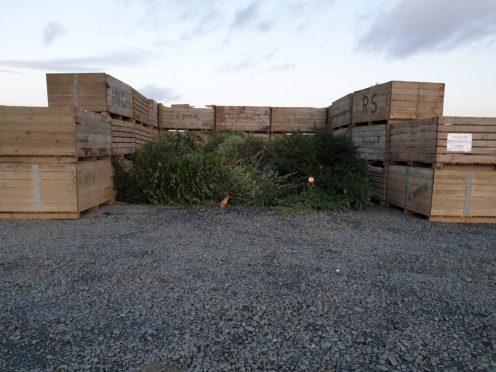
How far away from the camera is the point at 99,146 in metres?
6.94

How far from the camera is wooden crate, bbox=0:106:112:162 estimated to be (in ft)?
18.9

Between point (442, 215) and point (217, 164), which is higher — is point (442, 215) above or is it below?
below

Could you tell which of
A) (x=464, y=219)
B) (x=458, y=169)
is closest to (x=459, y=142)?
(x=458, y=169)

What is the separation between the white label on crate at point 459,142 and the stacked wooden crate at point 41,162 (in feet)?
21.3

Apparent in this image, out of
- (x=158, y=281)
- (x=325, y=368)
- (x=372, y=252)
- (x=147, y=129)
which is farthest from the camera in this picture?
(x=147, y=129)

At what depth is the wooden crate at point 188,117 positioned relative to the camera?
1163 centimetres

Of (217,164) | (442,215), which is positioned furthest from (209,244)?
(442,215)

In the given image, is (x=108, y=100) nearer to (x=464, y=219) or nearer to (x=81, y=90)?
(x=81, y=90)

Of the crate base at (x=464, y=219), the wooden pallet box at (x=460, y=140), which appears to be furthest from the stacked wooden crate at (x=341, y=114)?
the crate base at (x=464, y=219)

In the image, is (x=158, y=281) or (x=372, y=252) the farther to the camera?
(x=372, y=252)

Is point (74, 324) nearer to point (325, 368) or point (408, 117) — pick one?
point (325, 368)

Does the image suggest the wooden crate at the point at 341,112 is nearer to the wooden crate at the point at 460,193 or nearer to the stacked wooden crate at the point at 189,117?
the wooden crate at the point at 460,193

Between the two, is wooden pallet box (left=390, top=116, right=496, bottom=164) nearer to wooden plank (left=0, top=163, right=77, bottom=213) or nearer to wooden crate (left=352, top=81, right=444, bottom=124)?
wooden crate (left=352, top=81, right=444, bottom=124)

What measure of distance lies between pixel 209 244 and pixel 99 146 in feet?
12.1
